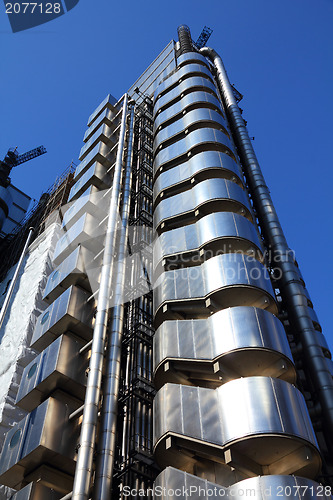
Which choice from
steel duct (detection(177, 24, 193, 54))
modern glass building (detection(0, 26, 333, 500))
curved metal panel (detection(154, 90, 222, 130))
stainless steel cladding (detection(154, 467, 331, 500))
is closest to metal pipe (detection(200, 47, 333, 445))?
modern glass building (detection(0, 26, 333, 500))

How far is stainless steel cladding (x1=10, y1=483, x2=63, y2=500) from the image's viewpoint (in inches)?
657

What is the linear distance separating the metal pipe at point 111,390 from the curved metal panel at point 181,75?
18.5 metres

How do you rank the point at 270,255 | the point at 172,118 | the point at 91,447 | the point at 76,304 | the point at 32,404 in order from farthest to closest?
the point at 172,118
the point at 270,255
the point at 76,304
the point at 32,404
the point at 91,447

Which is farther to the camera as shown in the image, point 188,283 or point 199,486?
point 188,283

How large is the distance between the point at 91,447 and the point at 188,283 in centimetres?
848

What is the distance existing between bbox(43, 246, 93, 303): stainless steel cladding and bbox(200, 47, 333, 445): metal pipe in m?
10.9

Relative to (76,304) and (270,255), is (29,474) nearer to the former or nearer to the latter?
(76,304)

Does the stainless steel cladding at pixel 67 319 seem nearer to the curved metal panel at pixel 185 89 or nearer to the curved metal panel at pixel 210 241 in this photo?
the curved metal panel at pixel 210 241

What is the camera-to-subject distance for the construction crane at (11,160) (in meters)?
57.6

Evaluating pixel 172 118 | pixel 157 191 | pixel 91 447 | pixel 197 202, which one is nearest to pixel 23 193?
pixel 172 118

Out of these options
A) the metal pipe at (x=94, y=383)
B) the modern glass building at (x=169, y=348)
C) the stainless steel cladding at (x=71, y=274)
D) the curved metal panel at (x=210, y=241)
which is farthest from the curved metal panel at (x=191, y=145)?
the stainless steel cladding at (x=71, y=274)

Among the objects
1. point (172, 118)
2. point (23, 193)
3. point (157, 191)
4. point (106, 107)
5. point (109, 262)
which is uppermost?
point (23, 193)

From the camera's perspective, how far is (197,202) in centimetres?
2639

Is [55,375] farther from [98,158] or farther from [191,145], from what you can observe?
[98,158]
